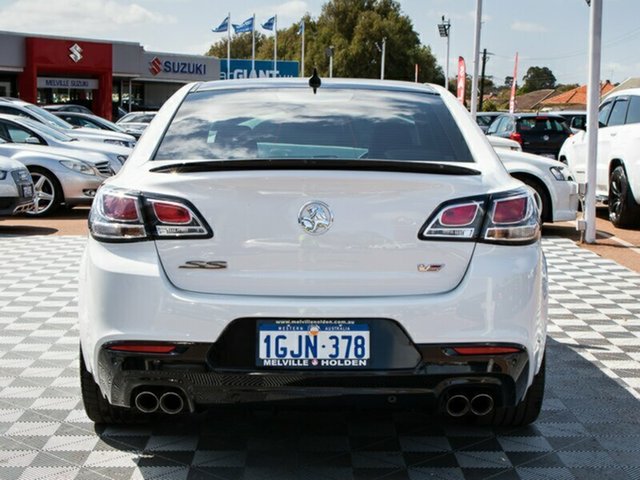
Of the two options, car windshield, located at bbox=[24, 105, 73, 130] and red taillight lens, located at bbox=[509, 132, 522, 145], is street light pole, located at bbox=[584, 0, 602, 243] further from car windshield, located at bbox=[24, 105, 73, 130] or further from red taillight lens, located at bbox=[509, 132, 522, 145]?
car windshield, located at bbox=[24, 105, 73, 130]

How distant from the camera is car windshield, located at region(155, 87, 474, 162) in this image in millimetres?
4062

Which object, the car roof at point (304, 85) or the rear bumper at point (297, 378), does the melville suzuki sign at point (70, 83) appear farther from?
the rear bumper at point (297, 378)

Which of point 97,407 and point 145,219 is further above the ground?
point 145,219

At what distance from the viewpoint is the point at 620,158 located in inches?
534

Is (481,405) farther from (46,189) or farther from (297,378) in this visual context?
(46,189)

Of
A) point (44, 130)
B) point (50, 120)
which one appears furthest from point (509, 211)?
point (50, 120)

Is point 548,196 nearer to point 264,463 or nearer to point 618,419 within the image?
point 618,419

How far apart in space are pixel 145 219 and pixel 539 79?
581ft

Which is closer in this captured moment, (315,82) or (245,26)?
(315,82)

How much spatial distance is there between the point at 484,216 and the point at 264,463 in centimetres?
138

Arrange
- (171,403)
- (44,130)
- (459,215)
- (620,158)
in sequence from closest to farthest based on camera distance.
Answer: (459,215) → (171,403) → (620,158) → (44,130)

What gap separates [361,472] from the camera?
4.09 m

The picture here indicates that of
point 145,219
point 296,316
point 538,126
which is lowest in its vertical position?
point 296,316

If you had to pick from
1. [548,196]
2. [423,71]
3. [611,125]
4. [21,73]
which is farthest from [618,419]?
[423,71]
